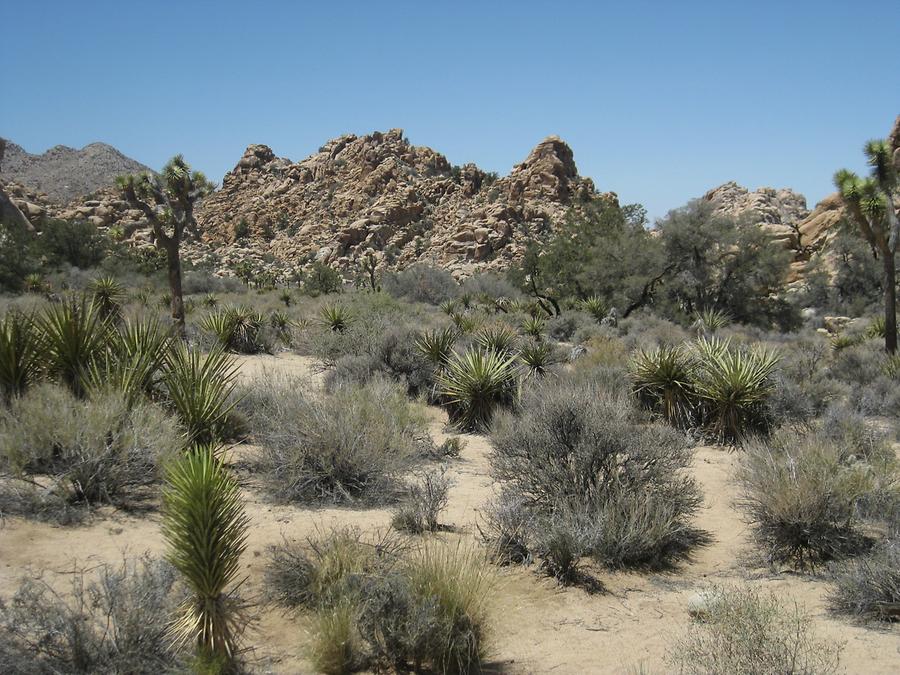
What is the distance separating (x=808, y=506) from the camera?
6539 mm

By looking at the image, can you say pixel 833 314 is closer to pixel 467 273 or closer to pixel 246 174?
pixel 467 273

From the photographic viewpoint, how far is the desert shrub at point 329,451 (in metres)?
7.57

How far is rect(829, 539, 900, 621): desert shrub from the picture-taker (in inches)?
207

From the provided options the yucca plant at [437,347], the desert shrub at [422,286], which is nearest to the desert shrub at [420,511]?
the yucca plant at [437,347]

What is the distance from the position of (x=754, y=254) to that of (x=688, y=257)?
9.61ft

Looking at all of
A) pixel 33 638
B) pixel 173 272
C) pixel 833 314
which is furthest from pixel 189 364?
pixel 833 314

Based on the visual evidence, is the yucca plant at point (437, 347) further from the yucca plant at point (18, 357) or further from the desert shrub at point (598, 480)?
the yucca plant at point (18, 357)

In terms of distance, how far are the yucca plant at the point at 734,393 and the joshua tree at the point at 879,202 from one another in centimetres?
959

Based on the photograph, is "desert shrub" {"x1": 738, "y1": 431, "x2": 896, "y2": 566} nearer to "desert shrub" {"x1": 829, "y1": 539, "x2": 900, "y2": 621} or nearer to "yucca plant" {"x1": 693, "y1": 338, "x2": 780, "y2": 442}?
"desert shrub" {"x1": 829, "y1": 539, "x2": 900, "y2": 621}

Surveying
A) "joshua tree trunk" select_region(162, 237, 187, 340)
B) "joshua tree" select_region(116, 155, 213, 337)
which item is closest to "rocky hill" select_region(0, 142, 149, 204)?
"joshua tree" select_region(116, 155, 213, 337)

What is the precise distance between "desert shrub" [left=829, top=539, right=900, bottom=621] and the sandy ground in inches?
7.1

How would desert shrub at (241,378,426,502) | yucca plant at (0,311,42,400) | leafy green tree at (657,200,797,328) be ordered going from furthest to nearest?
leafy green tree at (657,200,797,328) < yucca plant at (0,311,42,400) < desert shrub at (241,378,426,502)

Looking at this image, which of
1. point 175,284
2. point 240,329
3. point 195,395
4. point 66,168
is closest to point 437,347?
point 195,395

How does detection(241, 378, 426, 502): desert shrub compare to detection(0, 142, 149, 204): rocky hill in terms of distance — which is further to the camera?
detection(0, 142, 149, 204): rocky hill
